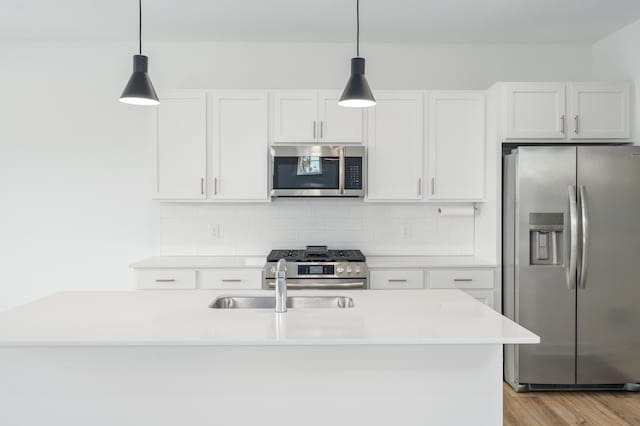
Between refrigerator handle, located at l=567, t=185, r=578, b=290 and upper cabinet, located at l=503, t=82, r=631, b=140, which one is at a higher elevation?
upper cabinet, located at l=503, t=82, r=631, b=140

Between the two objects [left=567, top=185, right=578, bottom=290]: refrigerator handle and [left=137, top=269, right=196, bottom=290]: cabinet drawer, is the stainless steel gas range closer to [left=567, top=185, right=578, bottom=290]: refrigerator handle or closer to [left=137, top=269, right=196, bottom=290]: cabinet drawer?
[left=137, top=269, right=196, bottom=290]: cabinet drawer

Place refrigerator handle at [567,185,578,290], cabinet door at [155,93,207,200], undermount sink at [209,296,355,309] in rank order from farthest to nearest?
cabinet door at [155,93,207,200] → refrigerator handle at [567,185,578,290] → undermount sink at [209,296,355,309]

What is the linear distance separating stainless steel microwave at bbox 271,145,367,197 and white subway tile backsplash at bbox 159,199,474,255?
0.41 m

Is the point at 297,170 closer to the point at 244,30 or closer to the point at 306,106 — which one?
the point at 306,106

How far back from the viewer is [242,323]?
2010mm

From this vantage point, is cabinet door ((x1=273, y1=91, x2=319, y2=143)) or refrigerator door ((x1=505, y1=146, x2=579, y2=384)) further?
cabinet door ((x1=273, y1=91, x2=319, y2=143))

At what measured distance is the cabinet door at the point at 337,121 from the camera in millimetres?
3912

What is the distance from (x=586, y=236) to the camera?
3.39 meters

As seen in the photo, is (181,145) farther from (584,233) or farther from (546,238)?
(584,233)

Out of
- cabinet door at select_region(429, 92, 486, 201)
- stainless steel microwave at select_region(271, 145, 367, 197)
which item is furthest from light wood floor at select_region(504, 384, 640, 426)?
stainless steel microwave at select_region(271, 145, 367, 197)

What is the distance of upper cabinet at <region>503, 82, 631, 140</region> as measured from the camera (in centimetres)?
370

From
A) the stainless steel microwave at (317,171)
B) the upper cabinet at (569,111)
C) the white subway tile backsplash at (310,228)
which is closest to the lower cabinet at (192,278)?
the white subway tile backsplash at (310,228)

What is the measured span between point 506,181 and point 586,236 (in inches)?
26.4

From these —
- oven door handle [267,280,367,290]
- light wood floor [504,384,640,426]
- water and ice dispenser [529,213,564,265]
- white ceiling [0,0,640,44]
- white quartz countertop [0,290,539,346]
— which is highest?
white ceiling [0,0,640,44]
